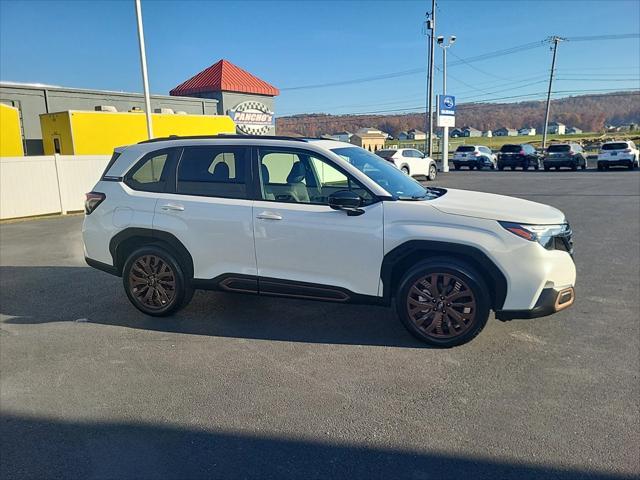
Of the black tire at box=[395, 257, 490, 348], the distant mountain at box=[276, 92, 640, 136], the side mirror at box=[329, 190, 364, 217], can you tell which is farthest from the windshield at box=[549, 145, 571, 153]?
the distant mountain at box=[276, 92, 640, 136]

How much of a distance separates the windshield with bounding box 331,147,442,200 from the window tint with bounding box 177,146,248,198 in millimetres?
964

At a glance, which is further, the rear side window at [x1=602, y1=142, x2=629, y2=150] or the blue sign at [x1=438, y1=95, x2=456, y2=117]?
the blue sign at [x1=438, y1=95, x2=456, y2=117]

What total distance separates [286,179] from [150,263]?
5.63ft

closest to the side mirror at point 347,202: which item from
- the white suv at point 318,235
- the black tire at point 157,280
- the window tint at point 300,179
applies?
the white suv at point 318,235

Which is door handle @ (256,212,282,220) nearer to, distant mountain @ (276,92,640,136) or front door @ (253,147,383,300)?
front door @ (253,147,383,300)

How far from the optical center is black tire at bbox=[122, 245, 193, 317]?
195 inches

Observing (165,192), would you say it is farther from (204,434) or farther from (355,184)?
(204,434)

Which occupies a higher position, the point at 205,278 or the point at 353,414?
the point at 205,278

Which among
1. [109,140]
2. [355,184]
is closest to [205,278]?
[355,184]

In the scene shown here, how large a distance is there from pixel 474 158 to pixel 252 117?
49.8 feet

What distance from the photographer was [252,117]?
2769 cm

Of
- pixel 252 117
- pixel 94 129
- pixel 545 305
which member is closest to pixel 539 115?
pixel 252 117

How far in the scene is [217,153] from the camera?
4.88 meters

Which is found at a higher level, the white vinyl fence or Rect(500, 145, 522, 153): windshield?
Rect(500, 145, 522, 153): windshield
